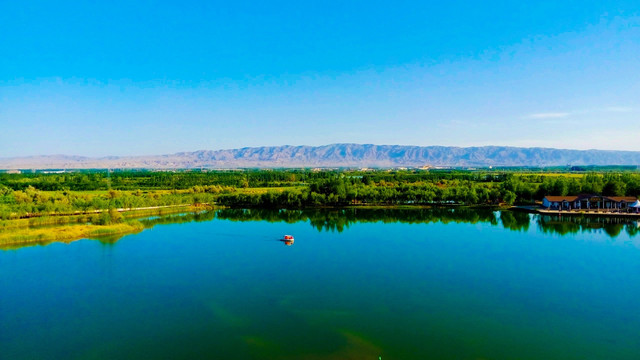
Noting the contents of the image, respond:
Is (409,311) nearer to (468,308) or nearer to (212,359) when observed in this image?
(468,308)

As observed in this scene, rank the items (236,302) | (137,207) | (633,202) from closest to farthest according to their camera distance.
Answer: (236,302)
(633,202)
(137,207)

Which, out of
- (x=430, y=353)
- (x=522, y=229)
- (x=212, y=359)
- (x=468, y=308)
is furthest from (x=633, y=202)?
(x=212, y=359)

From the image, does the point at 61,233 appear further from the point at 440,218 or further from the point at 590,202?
the point at 590,202

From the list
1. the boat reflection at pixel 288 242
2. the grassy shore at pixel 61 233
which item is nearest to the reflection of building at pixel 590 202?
the boat reflection at pixel 288 242

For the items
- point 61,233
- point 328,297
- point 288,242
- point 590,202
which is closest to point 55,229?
point 61,233

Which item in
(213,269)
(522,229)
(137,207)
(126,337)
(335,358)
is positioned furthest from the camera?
(137,207)

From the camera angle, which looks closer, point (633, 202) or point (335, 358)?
point (335, 358)

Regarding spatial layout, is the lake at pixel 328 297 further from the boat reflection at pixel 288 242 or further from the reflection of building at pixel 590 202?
the reflection of building at pixel 590 202

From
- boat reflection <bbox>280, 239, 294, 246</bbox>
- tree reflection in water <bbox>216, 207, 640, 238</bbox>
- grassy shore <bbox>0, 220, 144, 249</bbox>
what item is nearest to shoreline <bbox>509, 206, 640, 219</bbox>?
tree reflection in water <bbox>216, 207, 640, 238</bbox>
